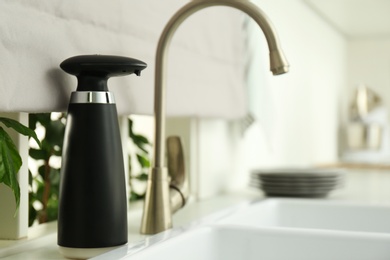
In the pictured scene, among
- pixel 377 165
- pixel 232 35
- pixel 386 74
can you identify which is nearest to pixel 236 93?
pixel 232 35

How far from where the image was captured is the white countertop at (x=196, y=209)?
97 cm

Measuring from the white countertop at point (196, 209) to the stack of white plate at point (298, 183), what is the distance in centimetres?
4

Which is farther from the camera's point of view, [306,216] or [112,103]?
[306,216]

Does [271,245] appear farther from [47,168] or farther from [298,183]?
[298,183]

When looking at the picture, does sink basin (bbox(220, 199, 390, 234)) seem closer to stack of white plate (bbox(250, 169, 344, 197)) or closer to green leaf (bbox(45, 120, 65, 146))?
stack of white plate (bbox(250, 169, 344, 197))

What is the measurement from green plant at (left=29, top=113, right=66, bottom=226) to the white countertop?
0.39ft

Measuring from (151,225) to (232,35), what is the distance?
81 centimetres

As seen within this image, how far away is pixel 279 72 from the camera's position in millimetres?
1048

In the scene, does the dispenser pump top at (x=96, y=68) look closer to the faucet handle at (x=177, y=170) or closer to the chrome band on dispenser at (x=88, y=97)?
the chrome band on dispenser at (x=88, y=97)

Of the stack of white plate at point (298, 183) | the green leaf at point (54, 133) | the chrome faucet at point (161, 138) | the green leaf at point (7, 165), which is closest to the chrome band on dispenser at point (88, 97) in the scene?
the green leaf at point (7, 165)

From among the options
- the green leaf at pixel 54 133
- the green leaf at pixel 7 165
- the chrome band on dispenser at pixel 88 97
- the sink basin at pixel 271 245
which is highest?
the chrome band on dispenser at pixel 88 97

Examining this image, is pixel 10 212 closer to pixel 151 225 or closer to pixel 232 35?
pixel 151 225

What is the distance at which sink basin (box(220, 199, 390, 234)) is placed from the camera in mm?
1553

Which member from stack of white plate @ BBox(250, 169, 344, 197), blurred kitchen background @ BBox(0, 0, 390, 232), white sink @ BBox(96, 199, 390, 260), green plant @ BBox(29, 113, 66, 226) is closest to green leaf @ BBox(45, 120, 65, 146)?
green plant @ BBox(29, 113, 66, 226)
